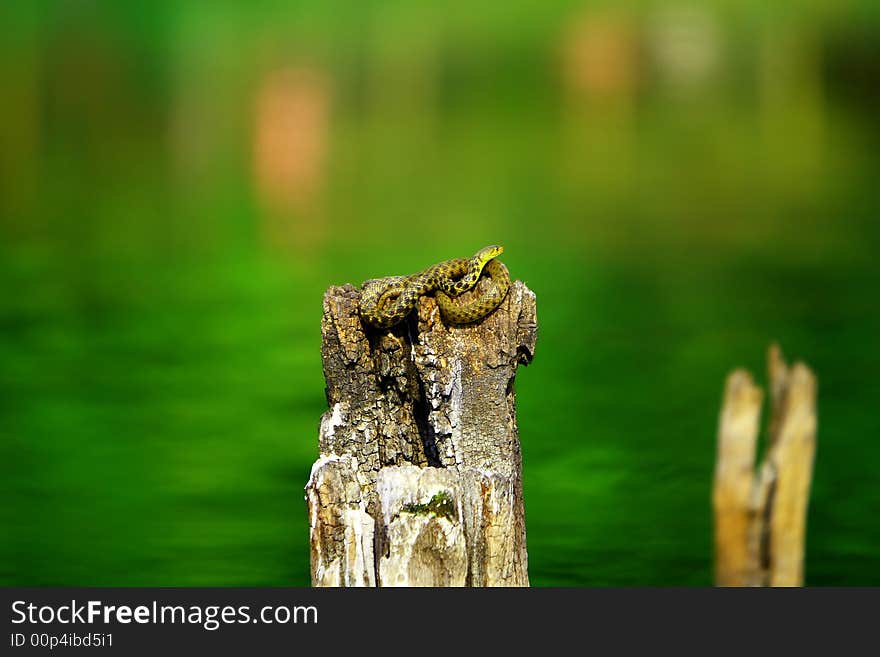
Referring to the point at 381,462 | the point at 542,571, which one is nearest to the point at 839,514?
the point at 542,571

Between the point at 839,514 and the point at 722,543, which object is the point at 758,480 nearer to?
the point at 722,543

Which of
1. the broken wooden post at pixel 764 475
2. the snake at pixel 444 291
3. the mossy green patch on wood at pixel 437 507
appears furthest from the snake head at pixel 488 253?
the broken wooden post at pixel 764 475

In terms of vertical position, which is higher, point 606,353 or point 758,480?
point 606,353

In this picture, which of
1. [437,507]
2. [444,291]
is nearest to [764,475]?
[437,507]

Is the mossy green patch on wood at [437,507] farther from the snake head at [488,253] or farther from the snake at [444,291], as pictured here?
the snake head at [488,253]

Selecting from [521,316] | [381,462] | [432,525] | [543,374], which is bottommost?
[432,525]

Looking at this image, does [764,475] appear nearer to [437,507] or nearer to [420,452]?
Result: [437,507]

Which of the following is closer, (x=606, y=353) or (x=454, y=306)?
(x=454, y=306)
